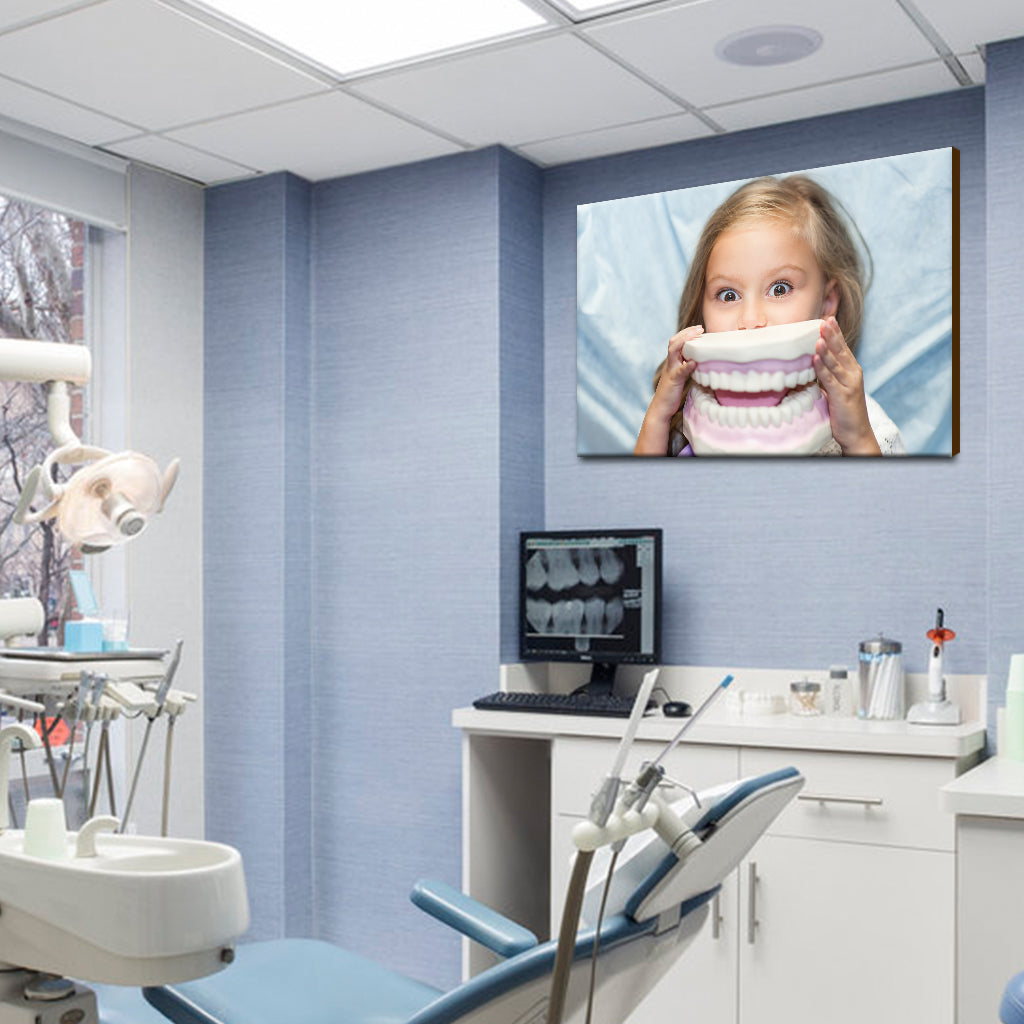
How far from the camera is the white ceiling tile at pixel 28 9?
2.74 metres

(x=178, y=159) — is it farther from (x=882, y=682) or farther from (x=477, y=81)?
(x=882, y=682)

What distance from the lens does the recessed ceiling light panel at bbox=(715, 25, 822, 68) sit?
2895 mm

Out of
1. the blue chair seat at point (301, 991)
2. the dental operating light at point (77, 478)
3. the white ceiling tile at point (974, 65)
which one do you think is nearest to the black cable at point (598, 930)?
the blue chair seat at point (301, 991)

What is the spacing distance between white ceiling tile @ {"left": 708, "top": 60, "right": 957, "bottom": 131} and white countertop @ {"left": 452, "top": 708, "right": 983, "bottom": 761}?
1.49 meters

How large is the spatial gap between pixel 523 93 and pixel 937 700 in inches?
67.8

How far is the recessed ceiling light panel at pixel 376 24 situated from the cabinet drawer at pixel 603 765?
5.32 ft

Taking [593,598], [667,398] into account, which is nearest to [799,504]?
[667,398]

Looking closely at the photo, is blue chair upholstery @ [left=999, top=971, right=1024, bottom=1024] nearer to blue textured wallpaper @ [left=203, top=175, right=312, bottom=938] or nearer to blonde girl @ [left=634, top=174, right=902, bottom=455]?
blonde girl @ [left=634, top=174, right=902, bottom=455]

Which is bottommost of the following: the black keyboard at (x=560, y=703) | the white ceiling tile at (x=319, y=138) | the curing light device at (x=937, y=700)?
the black keyboard at (x=560, y=703)

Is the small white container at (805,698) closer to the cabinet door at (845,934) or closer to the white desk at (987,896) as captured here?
the cabinet door at (845,934)

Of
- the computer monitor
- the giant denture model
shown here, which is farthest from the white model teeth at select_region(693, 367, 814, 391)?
the computer monitor

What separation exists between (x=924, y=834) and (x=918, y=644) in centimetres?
62

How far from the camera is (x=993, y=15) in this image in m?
2.81

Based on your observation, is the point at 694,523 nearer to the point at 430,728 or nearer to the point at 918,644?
the point at 918,644
